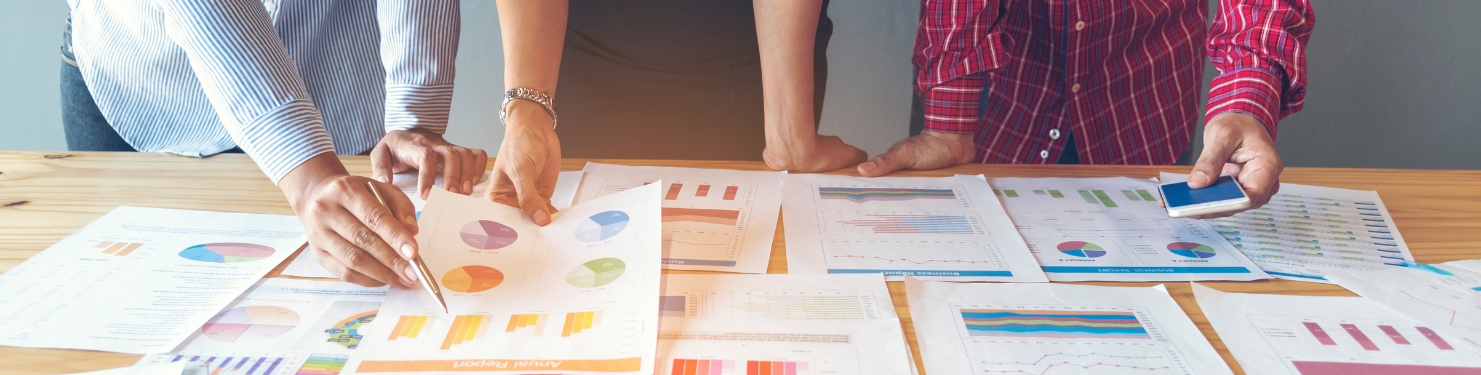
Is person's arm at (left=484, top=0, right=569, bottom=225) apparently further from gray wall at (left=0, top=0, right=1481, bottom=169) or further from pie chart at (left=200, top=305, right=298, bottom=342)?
gray wall at (left=0, top=0, right=1481, bottom=169)

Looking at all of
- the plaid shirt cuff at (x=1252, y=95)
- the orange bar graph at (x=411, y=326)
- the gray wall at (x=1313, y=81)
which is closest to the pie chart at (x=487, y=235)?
the orange bar graph at (x=411, y=326)

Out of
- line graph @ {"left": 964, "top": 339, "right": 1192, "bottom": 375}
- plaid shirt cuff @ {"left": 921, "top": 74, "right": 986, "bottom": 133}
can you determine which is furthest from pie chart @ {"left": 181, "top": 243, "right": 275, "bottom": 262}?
plaid shirt cuff @ {"left": 921, "top": 74, "right": 986, "bottom": 133}

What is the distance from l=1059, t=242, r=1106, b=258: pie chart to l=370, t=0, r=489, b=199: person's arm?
0.73 meters

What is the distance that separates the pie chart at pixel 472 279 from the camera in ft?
1.82

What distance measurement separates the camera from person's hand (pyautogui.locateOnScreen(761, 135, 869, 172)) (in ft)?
3.03

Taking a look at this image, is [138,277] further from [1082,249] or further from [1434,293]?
[1434,293]

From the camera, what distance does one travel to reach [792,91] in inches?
38.4

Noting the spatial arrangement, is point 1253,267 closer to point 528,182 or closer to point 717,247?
point 717,247

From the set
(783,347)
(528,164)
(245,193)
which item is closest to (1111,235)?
(783,347)

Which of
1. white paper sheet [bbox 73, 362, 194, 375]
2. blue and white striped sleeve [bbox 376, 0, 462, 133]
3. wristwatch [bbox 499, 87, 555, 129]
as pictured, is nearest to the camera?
white paper sheet [bbox 73, 362, 194, 375]

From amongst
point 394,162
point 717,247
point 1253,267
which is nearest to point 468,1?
point 394,162

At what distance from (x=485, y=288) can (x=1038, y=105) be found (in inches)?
37.3

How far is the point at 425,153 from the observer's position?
0.86 m

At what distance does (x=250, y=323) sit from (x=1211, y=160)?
0.95 metres
